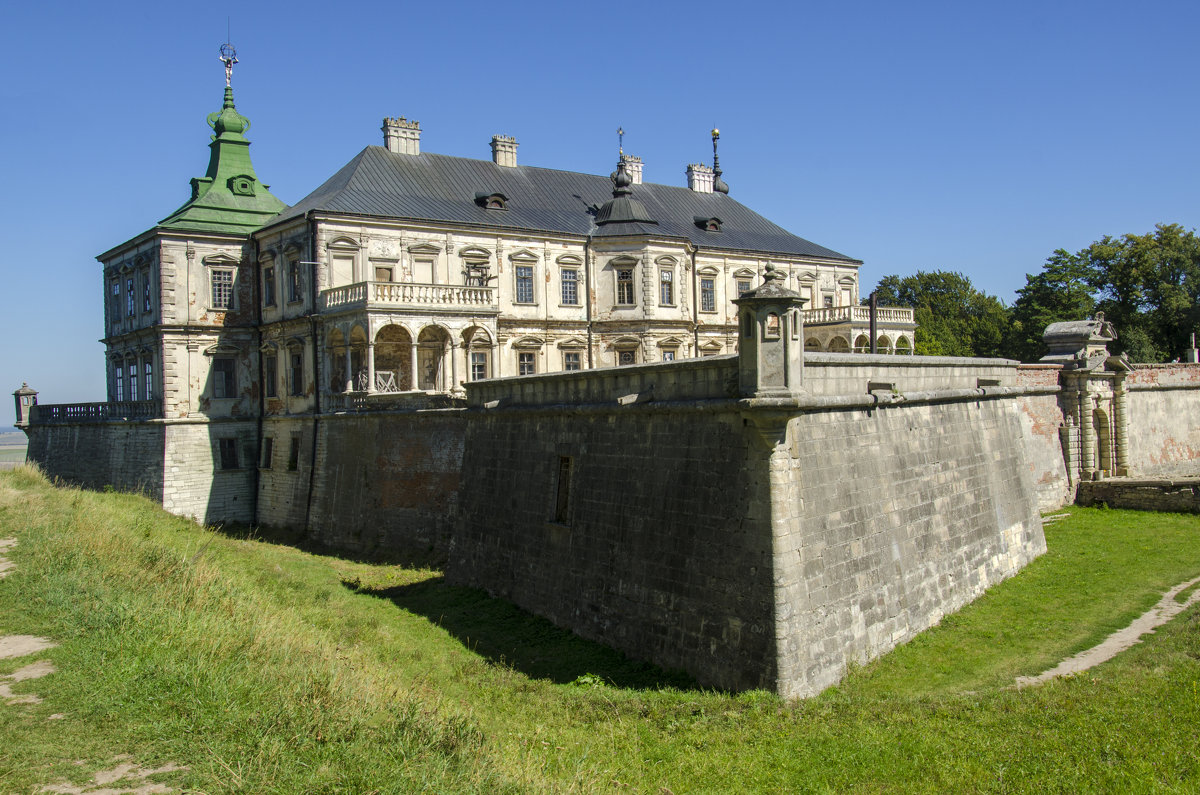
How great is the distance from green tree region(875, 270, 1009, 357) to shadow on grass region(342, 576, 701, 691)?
43398 mm

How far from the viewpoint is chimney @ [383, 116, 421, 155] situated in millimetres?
34906

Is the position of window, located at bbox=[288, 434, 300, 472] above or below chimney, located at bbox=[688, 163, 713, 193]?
below

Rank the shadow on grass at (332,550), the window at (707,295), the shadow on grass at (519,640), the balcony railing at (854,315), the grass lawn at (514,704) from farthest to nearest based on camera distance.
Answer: the balcony railing at (854,315), the window at (707,295), the shadow on grass at (332,550), the shadow on grass at (519,640), the grass lawn at (514,704)

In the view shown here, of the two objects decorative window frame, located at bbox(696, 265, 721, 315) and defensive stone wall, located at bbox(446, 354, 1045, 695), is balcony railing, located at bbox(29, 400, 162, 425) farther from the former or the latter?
decorative window frame, located at bbox(696, 265, 721, 315)

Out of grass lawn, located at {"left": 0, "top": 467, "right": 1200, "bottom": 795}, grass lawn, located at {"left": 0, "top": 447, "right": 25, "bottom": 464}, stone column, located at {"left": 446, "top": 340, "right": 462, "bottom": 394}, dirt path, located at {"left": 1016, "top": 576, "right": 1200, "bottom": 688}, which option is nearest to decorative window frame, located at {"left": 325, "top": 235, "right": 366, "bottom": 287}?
stone column, located at {"left": 446, "top": 340, "right": 462, "bottom": 394}

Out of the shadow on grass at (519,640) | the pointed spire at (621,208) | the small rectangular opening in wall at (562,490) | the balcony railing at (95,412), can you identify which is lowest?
the shadow on grass at (519,640)

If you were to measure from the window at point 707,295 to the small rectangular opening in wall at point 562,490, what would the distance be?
866 inches

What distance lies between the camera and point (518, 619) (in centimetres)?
A: 1692

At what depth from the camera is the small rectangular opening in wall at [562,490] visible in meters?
16.8

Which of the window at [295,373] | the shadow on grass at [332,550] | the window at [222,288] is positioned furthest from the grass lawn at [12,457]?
the window at [295,373]

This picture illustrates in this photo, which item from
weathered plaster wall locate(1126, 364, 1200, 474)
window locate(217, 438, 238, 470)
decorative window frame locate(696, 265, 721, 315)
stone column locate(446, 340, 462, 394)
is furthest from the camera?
decorative window frame locate(696, 265, 721, 315)

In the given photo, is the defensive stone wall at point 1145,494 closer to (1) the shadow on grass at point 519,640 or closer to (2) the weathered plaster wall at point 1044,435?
(2) the weathered plaster wall at point 1044,435

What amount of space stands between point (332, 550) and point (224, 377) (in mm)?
9730

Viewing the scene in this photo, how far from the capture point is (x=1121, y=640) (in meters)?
13.1
